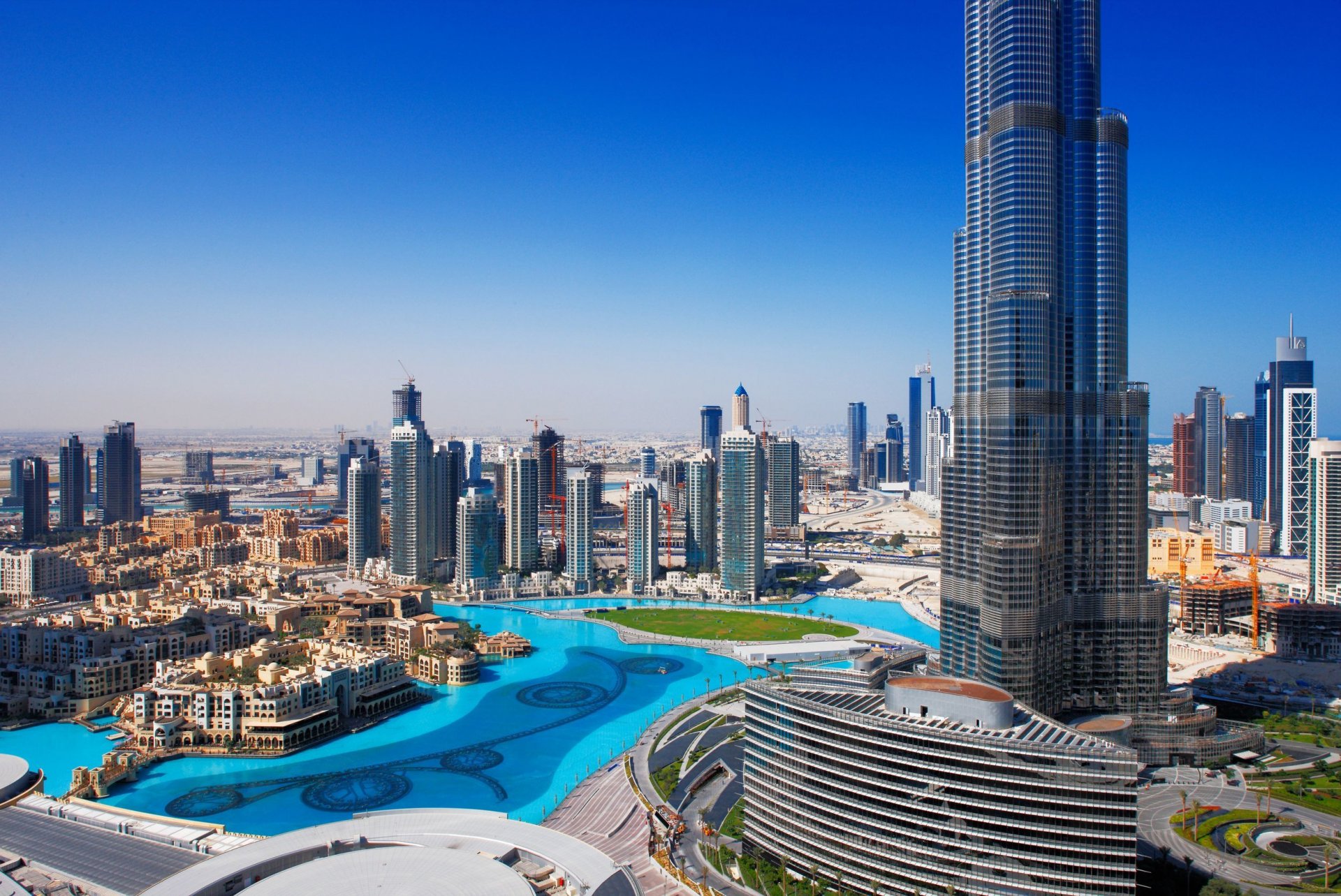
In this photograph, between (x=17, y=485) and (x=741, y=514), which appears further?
(x=17, y=485)

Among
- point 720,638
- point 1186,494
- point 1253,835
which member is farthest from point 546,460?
point 1253,835

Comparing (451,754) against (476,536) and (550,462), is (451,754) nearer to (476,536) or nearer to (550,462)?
(476,536)

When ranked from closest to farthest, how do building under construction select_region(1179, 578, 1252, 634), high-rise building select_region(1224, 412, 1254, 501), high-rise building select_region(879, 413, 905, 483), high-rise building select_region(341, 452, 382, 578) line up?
building under construction select_region(1179, 578, 1252, 634) < high-rise building select_region(341, 452, 382, 578) < high-rise building select_region(1224, 412, 1254, 501) < high-rise building select_region(879, 413, 905, 483)

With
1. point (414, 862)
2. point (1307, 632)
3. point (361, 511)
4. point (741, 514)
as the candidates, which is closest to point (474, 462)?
point (361, 511)

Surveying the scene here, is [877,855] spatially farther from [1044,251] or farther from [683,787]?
[1044,251]

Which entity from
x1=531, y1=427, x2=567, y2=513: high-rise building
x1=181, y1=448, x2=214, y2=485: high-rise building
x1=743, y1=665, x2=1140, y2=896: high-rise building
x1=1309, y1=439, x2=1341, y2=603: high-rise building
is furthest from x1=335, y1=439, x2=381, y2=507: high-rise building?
x1=743, y1=665, x2=1140, y2=896: high-rise building

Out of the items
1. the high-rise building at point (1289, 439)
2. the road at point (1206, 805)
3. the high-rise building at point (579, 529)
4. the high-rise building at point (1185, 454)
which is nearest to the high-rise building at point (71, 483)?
→ the high-rise building at point (579, 529)

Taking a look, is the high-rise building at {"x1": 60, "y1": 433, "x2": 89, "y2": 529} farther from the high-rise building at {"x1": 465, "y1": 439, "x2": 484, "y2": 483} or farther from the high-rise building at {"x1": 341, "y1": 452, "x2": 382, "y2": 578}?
the high-rise building at {"x1": 465, "y1": 439, "x2": 484, "y2": 483}
